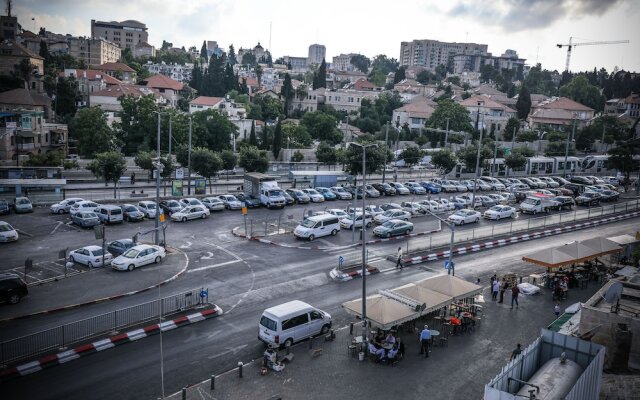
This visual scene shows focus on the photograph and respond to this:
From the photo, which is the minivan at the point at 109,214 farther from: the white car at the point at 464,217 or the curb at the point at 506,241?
the white car at the point at 464,217

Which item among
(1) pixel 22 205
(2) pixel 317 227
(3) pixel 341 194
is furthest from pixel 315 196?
(1) pixel 22 205

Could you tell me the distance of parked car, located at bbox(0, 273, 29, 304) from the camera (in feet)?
71.6

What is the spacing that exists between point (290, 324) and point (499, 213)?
95.6ft

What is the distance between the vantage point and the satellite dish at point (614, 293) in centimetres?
1995

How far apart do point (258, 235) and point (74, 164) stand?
34.4 meters

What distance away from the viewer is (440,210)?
148 ft

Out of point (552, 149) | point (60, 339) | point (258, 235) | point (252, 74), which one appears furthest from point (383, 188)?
point (252, 74)

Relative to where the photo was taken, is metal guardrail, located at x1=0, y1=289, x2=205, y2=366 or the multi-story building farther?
the multi-story building

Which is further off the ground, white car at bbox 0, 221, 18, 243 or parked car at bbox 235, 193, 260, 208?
parked car at bbox 235, 193, 260, 208

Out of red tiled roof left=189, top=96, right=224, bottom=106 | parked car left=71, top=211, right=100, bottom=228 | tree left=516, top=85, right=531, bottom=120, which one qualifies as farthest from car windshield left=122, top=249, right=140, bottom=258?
tree left=516, top=85, right=531, bottom=120

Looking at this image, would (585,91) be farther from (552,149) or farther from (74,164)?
(74,164)

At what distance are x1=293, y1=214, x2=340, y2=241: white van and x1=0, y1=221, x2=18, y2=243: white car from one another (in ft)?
57.2

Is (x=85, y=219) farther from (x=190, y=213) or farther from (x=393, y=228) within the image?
(x=393, y=228)

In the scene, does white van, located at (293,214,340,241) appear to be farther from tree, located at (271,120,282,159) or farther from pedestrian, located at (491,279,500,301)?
tree, located at (271,120,282,159)
